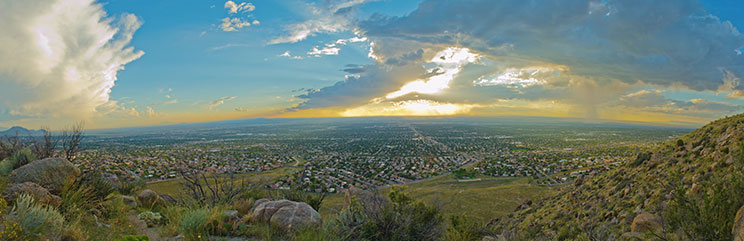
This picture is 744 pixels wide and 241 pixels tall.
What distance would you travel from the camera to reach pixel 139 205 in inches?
423

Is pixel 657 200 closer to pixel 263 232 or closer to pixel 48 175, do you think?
pixel 263 232

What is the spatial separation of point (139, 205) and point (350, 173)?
39.0 m

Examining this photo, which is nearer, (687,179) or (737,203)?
(737,203)

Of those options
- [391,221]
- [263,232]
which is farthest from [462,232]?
[263,232]

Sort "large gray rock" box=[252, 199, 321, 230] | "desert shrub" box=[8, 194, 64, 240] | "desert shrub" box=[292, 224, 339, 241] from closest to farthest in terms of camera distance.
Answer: "desert shrub" box=[8, 194, 64, 240] < "desert shrub" box=[292, 224, 339, 241] < "large gray rock" box=[252, 199, 321, 230]

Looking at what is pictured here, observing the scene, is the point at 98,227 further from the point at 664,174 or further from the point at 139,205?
the point at 664,174

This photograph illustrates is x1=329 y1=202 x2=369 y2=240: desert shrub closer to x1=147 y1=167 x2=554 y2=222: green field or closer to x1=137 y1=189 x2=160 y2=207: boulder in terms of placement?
x1=137 y1=189 x2=160 y2=207: boulder

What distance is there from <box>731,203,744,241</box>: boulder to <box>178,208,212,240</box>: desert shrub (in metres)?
10.0

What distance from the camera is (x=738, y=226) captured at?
4.75m

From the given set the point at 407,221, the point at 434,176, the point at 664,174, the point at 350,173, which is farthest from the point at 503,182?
the point at 407,221

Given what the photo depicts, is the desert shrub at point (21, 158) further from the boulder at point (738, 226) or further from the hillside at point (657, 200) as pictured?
the boulder at point (738, 226)

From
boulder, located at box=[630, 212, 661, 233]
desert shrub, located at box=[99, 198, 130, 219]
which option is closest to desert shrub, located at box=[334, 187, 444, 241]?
desert shrub, located at box=[99, 198, 130, 219]

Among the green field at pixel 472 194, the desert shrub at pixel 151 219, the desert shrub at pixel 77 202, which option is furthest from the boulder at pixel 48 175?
the green field at pixel 472 194

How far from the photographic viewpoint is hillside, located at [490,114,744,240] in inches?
201
